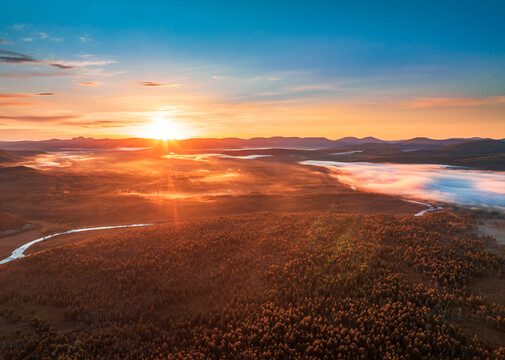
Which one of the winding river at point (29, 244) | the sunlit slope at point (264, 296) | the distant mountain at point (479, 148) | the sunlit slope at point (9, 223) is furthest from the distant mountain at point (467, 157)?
the sunlit slope at point (9, 223)

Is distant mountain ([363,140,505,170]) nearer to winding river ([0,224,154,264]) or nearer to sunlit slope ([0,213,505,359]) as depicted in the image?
sunlit slope ([0,213,505,359])

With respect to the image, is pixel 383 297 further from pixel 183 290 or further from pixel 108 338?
pixel 108 338

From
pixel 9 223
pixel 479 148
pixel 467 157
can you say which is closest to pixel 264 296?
pixel 9 223

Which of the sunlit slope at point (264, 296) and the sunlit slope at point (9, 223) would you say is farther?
the sunlit slope at point (9, 223)

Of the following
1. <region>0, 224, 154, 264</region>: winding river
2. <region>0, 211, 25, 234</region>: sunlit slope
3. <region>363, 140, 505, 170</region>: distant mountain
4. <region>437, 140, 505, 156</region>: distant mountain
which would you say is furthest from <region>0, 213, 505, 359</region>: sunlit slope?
<region>437, 140, 505, 156</region>: distant mountain

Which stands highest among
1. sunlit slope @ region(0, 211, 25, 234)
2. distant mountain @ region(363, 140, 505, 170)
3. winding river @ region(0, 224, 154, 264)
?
distant mountain @ region(363, 140, 505, 170)

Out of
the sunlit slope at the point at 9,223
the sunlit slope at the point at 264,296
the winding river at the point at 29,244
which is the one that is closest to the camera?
the sunlit slope at the point at 264,296

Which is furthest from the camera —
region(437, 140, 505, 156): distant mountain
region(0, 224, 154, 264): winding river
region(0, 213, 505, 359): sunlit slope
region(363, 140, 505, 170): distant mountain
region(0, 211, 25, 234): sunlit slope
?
region(437, 140, 505, 156): distant mountain

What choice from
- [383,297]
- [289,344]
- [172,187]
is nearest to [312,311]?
[289,344]

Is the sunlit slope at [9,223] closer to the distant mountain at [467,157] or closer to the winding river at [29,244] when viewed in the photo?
the winding river at [29,244]
